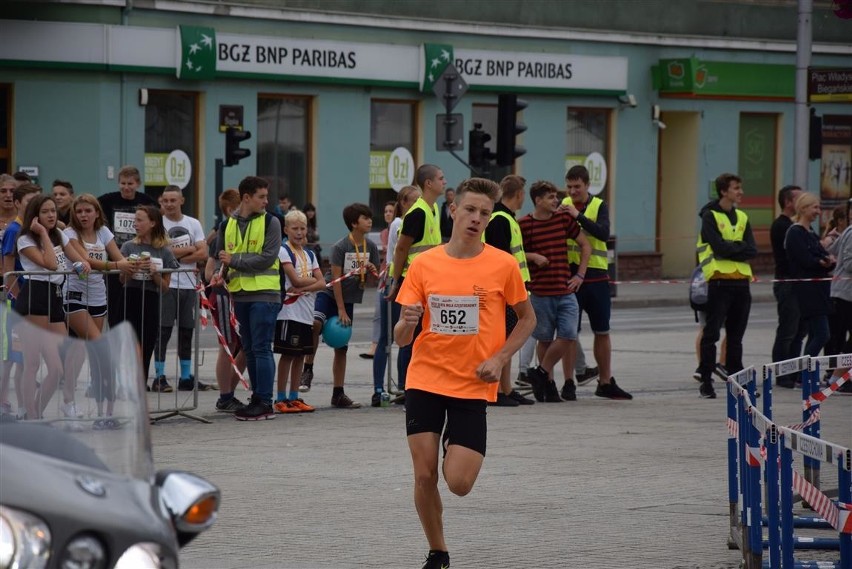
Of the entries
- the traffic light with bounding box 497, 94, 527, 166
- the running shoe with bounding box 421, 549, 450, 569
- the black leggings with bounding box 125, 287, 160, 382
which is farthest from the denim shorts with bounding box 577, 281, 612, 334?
the running shoe with bounding box 421, 549, 450, 569

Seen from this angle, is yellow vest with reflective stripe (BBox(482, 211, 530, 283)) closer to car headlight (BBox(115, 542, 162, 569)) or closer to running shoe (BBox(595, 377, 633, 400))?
running shoe (BBox(595, 377, 633, 400))

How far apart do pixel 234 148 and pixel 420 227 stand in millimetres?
14872

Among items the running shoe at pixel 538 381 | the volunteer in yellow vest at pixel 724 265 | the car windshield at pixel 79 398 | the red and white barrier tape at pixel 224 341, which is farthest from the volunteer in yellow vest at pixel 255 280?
the car windshield at pixel 79 398

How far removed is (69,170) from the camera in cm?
2777

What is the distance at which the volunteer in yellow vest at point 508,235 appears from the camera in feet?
45.4

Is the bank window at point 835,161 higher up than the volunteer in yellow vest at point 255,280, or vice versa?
the bank window at point 835,161

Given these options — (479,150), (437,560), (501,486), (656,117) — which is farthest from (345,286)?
(656,117)

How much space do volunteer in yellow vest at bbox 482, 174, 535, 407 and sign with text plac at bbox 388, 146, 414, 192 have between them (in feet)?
58.1

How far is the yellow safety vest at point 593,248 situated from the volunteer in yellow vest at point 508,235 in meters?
0.63

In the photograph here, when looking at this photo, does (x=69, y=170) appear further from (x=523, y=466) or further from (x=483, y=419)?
(x=483, y=419)

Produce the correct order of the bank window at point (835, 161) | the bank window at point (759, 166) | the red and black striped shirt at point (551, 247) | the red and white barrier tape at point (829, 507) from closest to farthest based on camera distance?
the red and white barrier tape at point (829, 507) → the red and black striped shirt at point (551, 247) → the bank window at point (759, 166) → the bank window at point (835, 161)

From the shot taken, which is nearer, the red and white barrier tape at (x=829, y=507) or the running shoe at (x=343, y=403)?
the red and white barrier tape at (x=829, y=507)

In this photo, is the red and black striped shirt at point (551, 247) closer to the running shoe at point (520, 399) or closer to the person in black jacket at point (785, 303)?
the running shoe at point (520, 399)

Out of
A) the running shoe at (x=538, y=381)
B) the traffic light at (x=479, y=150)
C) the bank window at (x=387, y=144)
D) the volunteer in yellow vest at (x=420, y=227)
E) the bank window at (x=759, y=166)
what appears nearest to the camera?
the volunteer in yellow vest at (x=420, y=227)
